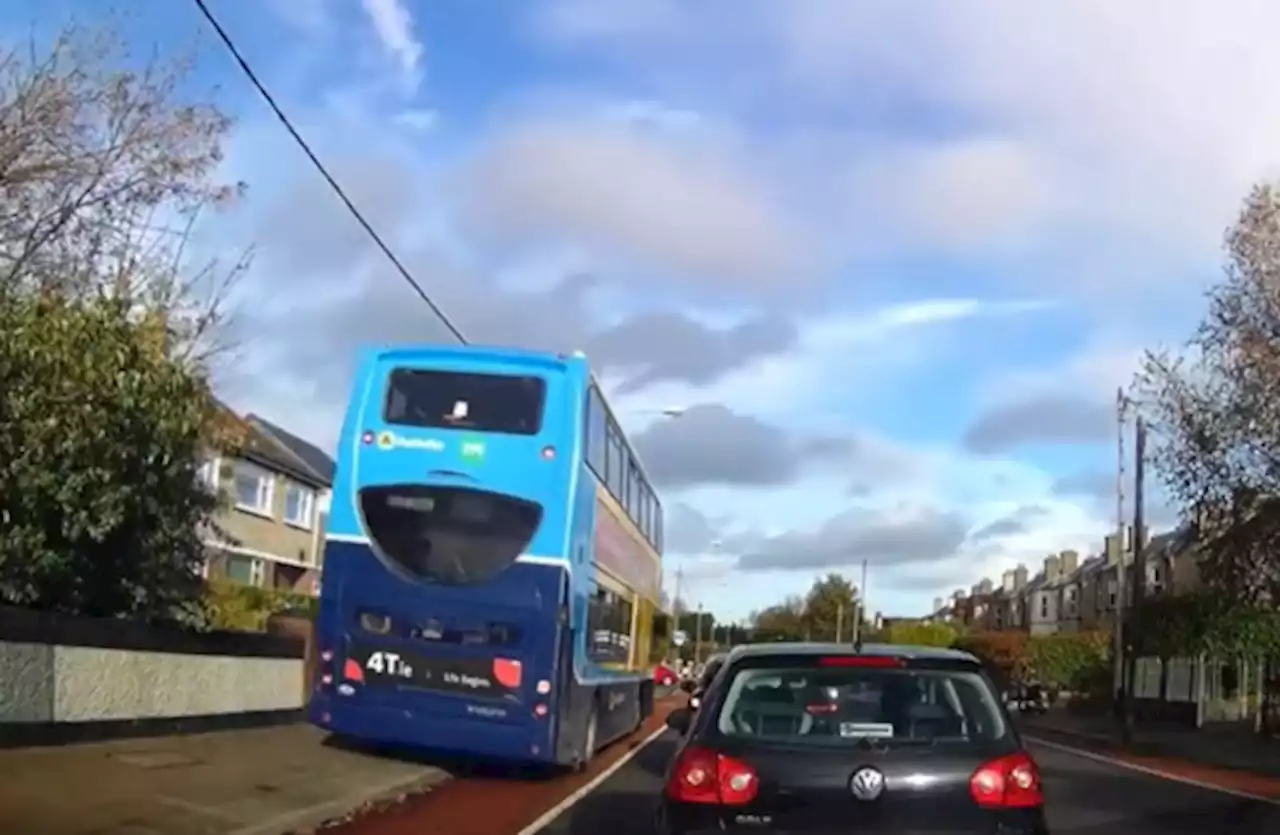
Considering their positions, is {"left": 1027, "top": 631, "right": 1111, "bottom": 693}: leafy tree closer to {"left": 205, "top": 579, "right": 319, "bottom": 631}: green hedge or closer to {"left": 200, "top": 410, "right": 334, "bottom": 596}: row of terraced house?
{"left": 200, "top": 410, "right": 334, "bottom": 596}: row of terraced house

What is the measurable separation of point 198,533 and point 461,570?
4829mm

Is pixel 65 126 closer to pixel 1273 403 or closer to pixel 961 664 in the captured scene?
pixel 961 664

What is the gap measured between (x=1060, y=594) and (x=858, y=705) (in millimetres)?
114852

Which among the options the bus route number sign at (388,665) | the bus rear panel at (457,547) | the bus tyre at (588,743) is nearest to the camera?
the bus rear panel at (457,547)

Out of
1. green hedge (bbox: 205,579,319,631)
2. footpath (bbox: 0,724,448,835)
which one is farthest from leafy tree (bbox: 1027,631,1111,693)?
footpath (bbox: 0,724,448,835)

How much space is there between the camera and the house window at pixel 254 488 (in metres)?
51.5

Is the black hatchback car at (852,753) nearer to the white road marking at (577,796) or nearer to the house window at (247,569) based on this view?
the white road marking at (577,796)

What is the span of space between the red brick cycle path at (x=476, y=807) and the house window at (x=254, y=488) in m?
29.4

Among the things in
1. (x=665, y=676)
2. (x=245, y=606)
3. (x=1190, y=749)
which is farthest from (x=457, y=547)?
(x=665, y=676)

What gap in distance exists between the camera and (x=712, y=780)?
8359mm

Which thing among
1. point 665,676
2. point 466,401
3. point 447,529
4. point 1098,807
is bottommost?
point 665,676

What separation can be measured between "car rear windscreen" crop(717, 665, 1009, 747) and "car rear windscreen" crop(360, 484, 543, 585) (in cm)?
1019

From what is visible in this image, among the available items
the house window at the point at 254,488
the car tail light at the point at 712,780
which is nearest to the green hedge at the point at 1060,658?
Answer: the house window at the point at 254,488

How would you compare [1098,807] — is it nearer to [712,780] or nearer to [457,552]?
[457,552]
